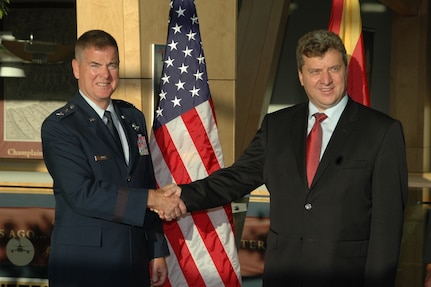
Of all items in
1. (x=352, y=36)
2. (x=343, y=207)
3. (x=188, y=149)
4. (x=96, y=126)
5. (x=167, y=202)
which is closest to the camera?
(x=343, y=207)

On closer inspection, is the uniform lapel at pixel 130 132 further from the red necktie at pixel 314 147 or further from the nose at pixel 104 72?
the red necktie at pixel 314 147

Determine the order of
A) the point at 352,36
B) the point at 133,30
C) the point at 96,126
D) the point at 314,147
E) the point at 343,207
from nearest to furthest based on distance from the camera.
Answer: the point at 343,207
the point at 314,147
the point at 96,126
the point at 352,36
the point at 133,30

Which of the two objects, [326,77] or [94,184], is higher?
[326,77]

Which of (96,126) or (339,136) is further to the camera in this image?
(96,126)

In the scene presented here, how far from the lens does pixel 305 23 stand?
1320cm

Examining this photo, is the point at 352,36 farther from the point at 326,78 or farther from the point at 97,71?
the point at 97,71

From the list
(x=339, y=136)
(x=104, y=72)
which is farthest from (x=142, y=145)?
(x=339, y=136)

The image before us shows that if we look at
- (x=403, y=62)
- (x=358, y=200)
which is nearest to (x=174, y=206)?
(x=358, y=200)

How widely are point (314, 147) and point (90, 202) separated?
3.20 feet

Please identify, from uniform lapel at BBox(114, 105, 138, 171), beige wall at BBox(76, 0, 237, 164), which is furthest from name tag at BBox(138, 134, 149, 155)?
beige wall at BBox(76, 0, 237, 164)

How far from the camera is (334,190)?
294 cm

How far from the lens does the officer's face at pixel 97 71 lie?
329cm

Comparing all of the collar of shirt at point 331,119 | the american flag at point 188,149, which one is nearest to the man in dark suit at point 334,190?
the collar of shirt at point 331,119

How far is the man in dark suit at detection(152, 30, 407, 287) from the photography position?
2908mm
